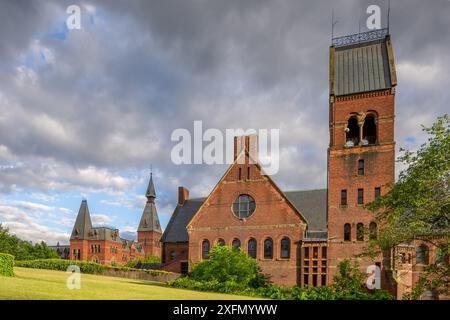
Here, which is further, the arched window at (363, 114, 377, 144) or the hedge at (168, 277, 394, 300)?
the arched window at (363, 114, 377, 144)

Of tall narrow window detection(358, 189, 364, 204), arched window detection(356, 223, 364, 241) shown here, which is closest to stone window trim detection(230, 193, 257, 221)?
tall narrow window detection(358, 189, 364, 204)

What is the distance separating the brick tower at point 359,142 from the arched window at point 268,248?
5754 millimetres

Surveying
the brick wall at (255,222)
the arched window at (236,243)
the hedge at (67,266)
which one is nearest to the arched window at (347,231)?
the brick wall at (255,222)

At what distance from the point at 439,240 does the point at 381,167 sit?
54.2ft

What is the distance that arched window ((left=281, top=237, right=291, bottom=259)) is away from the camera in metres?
39.9

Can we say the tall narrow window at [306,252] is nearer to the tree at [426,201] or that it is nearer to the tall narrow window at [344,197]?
the tall narrow window at [344,197]

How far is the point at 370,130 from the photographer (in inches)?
1591

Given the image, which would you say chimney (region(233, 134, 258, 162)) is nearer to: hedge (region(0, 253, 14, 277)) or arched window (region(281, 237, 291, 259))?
arched window (region(281, 237, 291, 259))

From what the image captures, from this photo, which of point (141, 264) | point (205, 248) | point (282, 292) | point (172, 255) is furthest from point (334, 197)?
point (141, 264)

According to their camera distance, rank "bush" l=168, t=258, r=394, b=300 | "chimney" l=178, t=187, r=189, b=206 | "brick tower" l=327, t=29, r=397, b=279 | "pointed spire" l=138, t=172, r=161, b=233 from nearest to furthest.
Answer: "bush" l=168, t=258, r=394, b=300, "brick tower" l=327, t=29, r=397, b=279, "chimney" l=178, t=187, r=189, b=206, "pointed spire" l=138, t=172, r=161, b=233

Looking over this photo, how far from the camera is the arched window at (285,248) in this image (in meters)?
39.9

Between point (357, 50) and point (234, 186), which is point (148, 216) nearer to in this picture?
point (234, 186)

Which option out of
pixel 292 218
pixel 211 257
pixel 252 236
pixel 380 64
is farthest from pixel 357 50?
pixel 211 257

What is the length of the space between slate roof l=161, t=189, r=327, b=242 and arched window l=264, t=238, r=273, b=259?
13.8 feet
